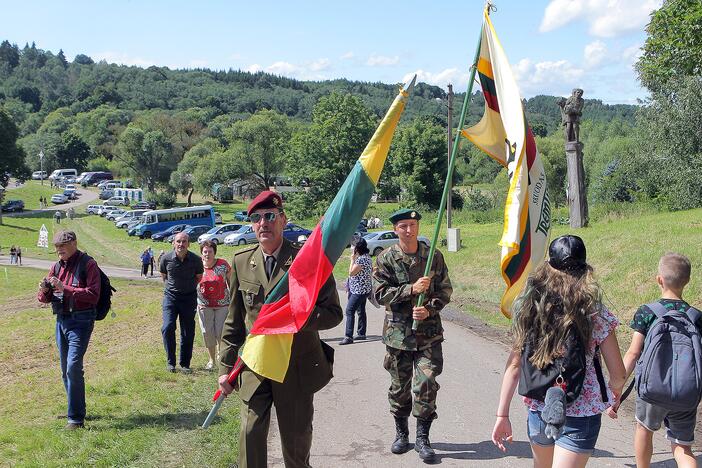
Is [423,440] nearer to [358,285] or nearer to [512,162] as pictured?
[512,162]

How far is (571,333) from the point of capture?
151 inches

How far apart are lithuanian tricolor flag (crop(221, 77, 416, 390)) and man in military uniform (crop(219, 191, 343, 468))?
0.11 meters

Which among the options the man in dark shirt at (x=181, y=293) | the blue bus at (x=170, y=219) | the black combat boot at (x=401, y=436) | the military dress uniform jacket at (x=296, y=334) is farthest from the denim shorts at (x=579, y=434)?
the blue bus at (x=170, y=219)

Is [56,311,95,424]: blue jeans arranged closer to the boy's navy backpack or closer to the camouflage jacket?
the camouflage jacket

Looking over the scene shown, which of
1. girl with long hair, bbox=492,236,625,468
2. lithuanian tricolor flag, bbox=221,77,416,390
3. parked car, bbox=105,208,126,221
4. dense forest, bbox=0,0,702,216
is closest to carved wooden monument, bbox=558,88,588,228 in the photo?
dense forest, bbox=0,0,702,216

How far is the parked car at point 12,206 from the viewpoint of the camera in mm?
75500

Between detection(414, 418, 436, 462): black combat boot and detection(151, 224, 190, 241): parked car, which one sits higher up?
detection(414, 418, 436, 462): black combat boot

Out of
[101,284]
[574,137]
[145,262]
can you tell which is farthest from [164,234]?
[101,284]

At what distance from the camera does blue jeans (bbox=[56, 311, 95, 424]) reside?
6.99 metres

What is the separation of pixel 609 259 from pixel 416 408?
1105 cm

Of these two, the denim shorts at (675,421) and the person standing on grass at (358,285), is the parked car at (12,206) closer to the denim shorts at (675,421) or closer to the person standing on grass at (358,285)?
the person standing on grass at (358,285)

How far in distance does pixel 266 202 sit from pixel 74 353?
3581 millimetres

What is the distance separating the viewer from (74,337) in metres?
7.10

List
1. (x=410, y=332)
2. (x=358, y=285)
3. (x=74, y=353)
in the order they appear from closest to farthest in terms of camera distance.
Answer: (x=410, y=332), (x=74, y=353), (x=358, y=285)
